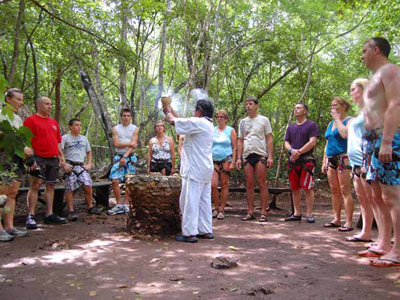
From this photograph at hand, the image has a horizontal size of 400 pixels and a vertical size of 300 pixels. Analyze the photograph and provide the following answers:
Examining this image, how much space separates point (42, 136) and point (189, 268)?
3326 millimetres

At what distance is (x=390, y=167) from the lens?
312 cm

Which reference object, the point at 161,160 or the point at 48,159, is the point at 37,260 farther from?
the point at 161,160

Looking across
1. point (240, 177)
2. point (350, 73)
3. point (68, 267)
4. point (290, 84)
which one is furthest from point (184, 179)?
point (350, 73)

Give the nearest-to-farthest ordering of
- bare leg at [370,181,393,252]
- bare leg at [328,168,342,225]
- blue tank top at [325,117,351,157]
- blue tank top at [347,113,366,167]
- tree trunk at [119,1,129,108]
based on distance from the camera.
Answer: bare leg at [370,181,393,252] → blue tank top at [347,113,366,167] → blue tank top at [325,117,351,157] → bare leg at [328,168,342,225] → tree trunk at [119,1,129,108]

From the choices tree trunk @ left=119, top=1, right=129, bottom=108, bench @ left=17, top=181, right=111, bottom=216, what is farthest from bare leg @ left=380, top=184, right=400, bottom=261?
tree trunk @ left=119, top=1, right=129, bottom=108

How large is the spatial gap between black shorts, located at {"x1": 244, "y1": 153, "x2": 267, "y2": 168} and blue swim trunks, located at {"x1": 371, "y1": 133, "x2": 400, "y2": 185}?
8.68ft

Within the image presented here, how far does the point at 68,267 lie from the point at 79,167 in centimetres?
295

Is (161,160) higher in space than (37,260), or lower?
higher

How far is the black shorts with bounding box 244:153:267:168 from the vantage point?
584 centimetres

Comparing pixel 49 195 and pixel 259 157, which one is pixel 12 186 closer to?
pixel 49 195

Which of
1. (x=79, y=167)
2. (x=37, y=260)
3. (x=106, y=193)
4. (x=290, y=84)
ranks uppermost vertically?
(x=290, y=84)

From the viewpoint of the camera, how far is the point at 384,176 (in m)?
3.17

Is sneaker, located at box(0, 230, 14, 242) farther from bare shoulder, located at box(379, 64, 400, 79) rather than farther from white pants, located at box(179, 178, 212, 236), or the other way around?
bare shoulder, located at box(379, 64, 400, 79)

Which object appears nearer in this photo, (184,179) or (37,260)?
(37,260)
